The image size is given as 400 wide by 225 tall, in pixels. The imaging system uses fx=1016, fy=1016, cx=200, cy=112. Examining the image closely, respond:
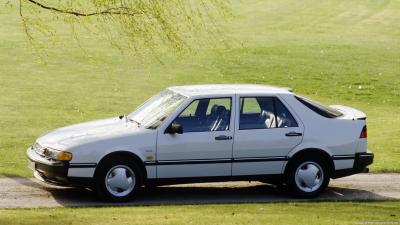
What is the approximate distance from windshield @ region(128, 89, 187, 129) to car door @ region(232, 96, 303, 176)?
3.10 feet

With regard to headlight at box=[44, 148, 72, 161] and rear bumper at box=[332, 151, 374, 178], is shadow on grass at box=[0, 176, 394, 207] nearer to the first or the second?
rear bumper at box=[332, 151, 374, 178]

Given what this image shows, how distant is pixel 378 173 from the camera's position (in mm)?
17656

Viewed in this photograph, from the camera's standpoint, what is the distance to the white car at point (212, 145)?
1404cm

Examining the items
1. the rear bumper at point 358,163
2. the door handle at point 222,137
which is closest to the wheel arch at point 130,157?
the door handle at point 222,137

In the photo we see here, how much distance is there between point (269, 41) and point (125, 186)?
31888mm

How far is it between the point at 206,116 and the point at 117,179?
1.61 m

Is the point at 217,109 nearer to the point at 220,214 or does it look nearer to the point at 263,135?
the point at 263,135

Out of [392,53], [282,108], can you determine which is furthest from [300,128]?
[392,53]

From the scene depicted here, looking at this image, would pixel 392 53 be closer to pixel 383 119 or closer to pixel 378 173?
pixel 383 119

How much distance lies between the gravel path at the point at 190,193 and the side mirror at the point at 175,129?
3.25 ft

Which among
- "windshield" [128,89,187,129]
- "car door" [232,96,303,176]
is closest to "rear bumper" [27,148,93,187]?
"windshield" [128,89,187,129]

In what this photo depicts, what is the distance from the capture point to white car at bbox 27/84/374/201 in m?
14.0

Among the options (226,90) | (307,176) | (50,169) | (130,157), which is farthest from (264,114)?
(50,169)

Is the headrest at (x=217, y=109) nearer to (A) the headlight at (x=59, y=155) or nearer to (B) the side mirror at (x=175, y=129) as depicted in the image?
(B) the side mirror at (x=175, y=129)
